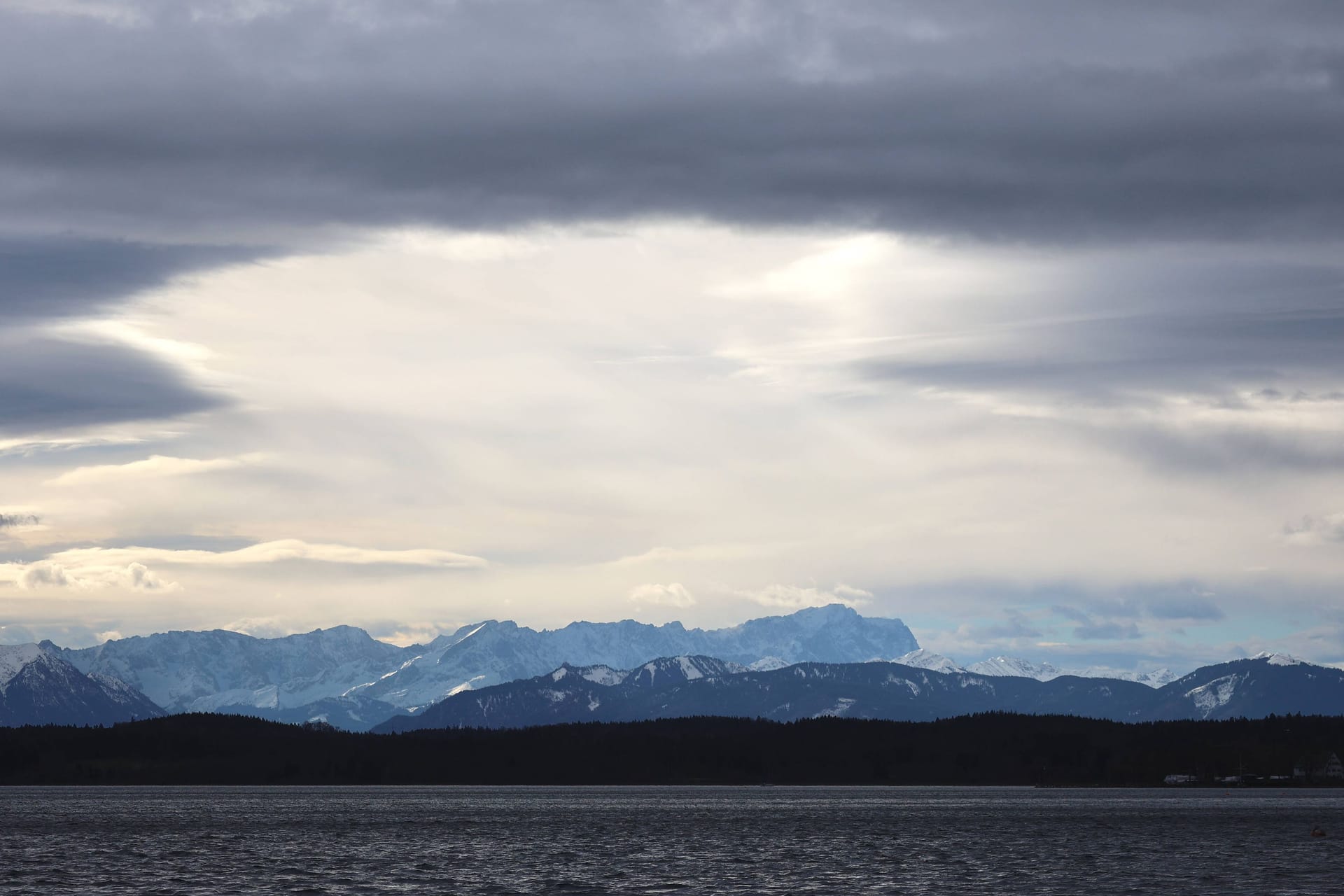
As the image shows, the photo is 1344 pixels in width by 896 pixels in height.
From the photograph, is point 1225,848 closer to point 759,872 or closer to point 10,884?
point 759,872

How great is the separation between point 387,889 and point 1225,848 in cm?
9167

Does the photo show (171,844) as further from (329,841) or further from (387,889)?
(387,889)

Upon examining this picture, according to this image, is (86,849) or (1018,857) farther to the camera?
(86,849)

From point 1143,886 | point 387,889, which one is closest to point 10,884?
point 387,889

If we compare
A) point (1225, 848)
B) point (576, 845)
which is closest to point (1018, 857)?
point (1225, 848)

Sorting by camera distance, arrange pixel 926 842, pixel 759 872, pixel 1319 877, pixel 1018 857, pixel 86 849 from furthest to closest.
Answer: pixel 926 842, pixel 86 849, pixel 1018 857, pixel 759 872, pixel 1319 877

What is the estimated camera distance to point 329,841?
627 feet

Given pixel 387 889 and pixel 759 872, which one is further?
Answer: pixel 759 872

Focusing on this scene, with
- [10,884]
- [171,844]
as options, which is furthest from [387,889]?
[171,844]

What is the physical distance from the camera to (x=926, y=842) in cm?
18575

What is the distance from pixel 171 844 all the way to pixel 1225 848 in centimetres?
11850

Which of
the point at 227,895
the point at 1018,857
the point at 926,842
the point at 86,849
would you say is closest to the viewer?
the point at 227,895

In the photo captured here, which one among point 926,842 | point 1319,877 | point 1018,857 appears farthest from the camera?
point 926,842

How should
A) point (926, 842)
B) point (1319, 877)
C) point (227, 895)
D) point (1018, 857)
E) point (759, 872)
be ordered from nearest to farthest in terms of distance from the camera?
point (227, 895) < point (1319, 877) < point (759, 872) < point (1018, 857) < point (926, 842)
